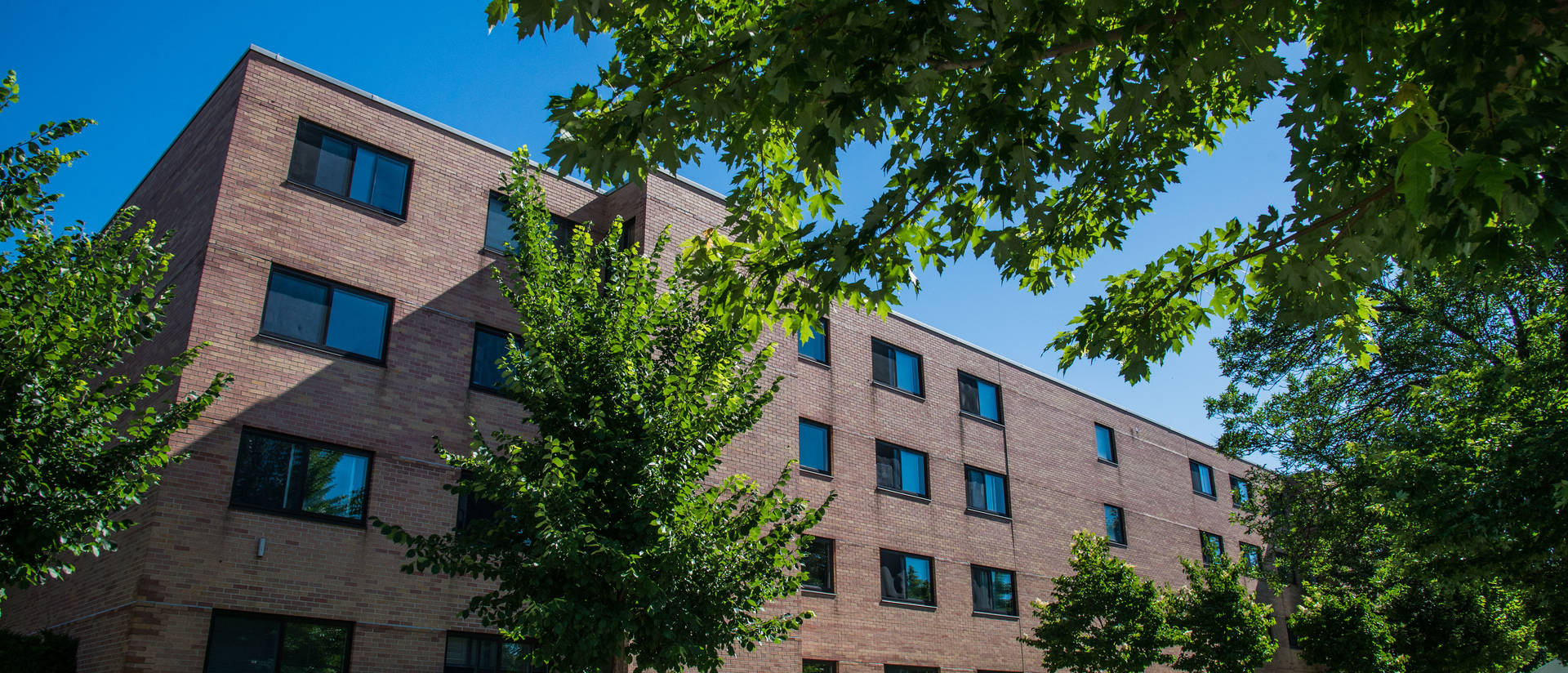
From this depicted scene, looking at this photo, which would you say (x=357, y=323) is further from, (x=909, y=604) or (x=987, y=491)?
(x=987, y=491)

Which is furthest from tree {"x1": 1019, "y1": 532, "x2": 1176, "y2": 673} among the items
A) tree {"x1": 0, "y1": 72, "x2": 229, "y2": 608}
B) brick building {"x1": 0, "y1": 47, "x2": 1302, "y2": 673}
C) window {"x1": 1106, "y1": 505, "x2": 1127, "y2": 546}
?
tree {"x1": 0, "y1": 72, "x2": 229, "y2": 608}

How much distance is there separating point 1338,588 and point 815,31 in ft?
75.4

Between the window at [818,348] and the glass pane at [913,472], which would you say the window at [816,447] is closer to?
the window at [818,348]

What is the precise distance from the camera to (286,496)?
13.7 metres

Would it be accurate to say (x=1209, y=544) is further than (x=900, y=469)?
Yes

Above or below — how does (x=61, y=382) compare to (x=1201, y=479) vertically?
below

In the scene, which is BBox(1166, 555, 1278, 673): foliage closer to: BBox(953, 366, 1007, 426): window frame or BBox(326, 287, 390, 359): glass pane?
BBox(953, 366, 1007, 426): window frame

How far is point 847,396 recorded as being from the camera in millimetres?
21906

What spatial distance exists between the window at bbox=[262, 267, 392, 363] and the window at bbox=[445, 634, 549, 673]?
177 inches

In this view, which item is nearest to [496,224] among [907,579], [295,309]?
[295,309]

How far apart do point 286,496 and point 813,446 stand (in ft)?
34.3

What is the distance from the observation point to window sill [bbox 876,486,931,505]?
21781 millimetres

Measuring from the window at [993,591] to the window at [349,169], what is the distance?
15221 millimetres

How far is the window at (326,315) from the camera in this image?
14555mm
